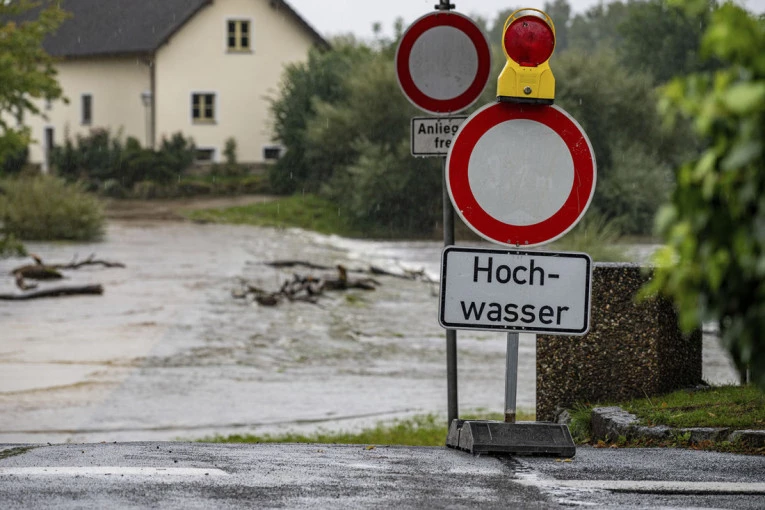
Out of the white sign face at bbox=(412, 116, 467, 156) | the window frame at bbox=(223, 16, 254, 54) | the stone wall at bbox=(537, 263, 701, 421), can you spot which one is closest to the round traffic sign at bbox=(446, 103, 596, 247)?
the white sign face at bbox=(412, 116, 467, 156)

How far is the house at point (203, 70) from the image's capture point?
178ft

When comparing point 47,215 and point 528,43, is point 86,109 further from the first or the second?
point 528,43

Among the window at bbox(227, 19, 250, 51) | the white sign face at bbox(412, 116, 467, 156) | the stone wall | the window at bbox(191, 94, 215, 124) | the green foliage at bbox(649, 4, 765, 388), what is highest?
the window at bbox(227, 19, 250, 51)

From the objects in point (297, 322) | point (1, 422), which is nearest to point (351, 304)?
point (297, 322)

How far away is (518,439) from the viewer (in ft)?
20.0

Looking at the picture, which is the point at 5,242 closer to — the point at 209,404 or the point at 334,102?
the point at 209,404

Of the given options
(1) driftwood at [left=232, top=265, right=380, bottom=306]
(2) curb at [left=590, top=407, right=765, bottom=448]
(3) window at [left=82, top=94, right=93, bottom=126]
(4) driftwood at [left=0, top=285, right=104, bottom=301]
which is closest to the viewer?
(2) curb at [left=590, top=407, right=765, bottom=448]

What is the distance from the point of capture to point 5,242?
18156 mm

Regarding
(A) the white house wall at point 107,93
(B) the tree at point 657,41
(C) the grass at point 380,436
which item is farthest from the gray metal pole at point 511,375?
(B) the tree at point 657,41

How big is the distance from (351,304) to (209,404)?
28.4 ft

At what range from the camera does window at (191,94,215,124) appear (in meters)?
54.9

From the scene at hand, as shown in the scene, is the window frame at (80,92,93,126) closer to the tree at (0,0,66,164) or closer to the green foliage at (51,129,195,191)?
the green foliage at (51,129,195,191)

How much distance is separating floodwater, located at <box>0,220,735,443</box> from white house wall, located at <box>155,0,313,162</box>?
30.4 meters

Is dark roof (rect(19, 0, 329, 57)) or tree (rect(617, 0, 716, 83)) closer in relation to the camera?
dark roof (rect(19, 0, 329, 57))
